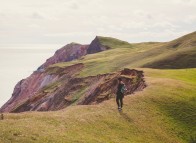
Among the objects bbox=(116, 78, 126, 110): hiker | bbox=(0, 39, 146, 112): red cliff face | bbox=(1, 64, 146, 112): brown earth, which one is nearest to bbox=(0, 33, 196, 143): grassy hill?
bbox=(116, 78, 126, 110): hiker

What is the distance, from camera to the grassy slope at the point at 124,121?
33.2 metres

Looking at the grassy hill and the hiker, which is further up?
the hiker

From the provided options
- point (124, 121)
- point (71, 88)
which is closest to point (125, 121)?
point (124, 121)

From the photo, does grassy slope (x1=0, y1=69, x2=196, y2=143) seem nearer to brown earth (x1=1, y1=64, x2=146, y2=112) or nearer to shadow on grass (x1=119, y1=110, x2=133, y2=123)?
shadow on grass (x1=119, y1=110, x2=133, y2=123)

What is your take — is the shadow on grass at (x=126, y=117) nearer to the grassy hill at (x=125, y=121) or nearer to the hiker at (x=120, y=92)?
the grassy hill at (x=125, y=121)

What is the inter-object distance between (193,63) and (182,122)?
51789 mm

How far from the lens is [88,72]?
113 meters

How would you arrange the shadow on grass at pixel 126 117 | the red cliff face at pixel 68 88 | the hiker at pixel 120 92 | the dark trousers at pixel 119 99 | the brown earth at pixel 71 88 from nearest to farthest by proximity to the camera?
the hiker at pixel 120 92, the shadow on grass at pixel 126 117, the dark trousers at pixel 119 99, the brown earth at pixel 71 88, the red cliff face at pixel 68 88

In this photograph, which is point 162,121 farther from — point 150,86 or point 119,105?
point 150,86

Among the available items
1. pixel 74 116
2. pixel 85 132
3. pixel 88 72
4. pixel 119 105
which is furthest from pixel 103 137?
pixel 88 72

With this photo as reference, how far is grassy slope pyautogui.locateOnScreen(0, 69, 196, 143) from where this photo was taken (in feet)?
109

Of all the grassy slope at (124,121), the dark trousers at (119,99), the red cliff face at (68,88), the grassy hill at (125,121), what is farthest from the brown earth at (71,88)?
the dark trousers at (119,99)

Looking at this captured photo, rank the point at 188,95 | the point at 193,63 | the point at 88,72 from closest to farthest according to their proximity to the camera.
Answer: the point at 188,95, the point at 193,63, the point at 88,72

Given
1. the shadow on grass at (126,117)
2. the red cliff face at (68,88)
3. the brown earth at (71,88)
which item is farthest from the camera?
the red cliff face at (68,88)
